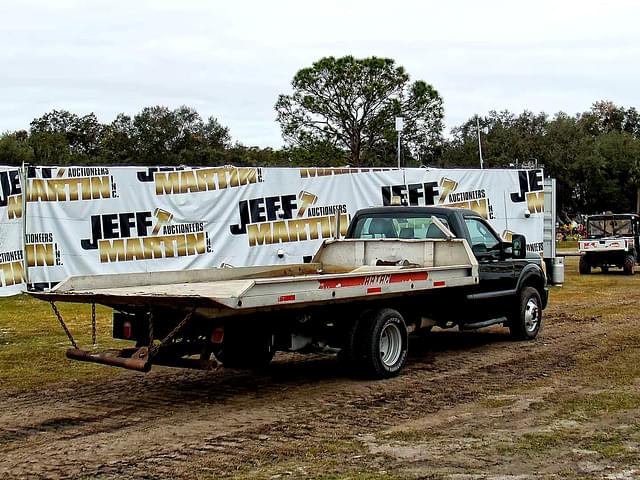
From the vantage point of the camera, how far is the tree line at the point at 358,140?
62.5 m

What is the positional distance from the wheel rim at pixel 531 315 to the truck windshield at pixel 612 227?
51.1ft

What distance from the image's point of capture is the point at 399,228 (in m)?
11.8

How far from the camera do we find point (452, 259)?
1133 cm

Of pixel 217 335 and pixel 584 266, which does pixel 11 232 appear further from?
pixel 584 266

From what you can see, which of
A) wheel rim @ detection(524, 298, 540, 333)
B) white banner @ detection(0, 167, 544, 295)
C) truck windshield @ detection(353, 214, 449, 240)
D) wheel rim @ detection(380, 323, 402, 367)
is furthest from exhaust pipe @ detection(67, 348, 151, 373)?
white banner @ detection(0, 167, 544, 295)

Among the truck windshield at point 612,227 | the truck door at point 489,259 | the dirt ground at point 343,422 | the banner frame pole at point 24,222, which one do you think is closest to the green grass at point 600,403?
the dirt ground at point 343,422

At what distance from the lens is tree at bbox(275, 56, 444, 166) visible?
62.5 m

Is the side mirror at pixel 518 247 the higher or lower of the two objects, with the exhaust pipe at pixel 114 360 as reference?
higher

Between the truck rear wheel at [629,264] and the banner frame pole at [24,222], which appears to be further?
the truck rear wheel at [629,264]

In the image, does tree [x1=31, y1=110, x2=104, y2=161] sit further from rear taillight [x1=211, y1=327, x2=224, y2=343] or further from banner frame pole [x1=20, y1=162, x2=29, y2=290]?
rear taillight [x1=211, y1=327, x2=224, y2=343]

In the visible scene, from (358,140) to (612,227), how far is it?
3586cm

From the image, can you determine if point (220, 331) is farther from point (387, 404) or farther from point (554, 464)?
point (554, 464)

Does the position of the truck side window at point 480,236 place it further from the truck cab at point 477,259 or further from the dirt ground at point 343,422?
the dirt ground at point 343,422

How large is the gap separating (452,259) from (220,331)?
390cm
